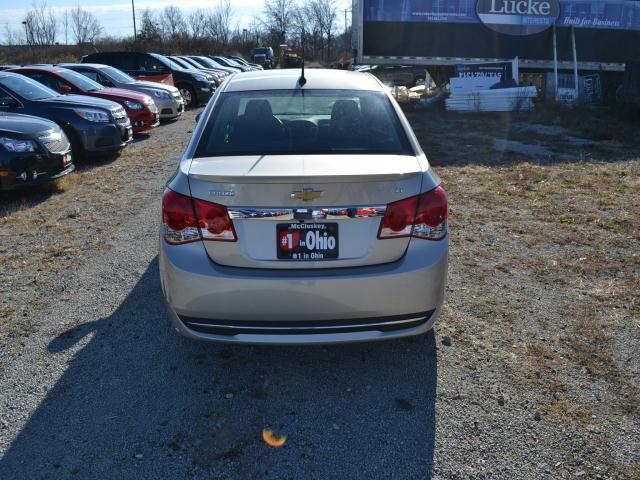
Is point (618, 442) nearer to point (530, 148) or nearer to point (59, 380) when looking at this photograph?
point (59, 380)

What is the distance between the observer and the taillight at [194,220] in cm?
289

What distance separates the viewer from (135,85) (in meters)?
14.0

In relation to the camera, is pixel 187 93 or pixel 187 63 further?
pixel 187 63

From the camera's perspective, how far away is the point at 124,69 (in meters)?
17.8

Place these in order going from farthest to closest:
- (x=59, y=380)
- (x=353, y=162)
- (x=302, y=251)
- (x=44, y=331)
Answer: (x=44, y=331)
(x=59, y=380)
(x=353, y=162)
(x=302, y=251)

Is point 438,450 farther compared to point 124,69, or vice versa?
point 124,69

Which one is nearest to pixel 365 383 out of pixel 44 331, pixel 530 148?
pixel 44 331

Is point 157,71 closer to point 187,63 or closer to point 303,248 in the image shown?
point 187,63

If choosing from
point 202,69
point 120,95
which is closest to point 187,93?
point 202,69

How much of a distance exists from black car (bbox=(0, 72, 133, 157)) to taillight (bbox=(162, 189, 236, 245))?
23.0ft

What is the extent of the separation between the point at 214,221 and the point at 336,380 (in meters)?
1.20

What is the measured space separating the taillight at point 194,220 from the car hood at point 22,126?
16.2 ft

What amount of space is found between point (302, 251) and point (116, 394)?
4.44 ft

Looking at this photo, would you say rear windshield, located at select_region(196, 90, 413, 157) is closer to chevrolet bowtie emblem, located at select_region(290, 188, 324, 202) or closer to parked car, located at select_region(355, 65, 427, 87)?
chevrolet bowtie emblem, located at select_region(290, 188, 324, 202)
